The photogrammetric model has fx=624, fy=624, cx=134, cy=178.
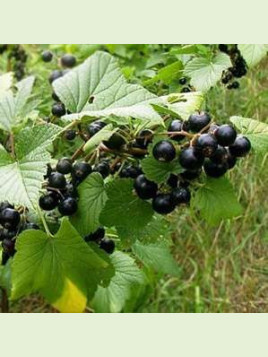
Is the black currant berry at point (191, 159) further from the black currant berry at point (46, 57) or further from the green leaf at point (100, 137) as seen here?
the black currant berry at point (46, 57)

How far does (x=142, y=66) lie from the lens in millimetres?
2021

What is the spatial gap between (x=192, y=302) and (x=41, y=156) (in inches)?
66.5

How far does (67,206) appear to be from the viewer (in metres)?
0.92

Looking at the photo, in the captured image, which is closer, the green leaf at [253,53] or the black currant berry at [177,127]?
the black currant berry at [177,127]

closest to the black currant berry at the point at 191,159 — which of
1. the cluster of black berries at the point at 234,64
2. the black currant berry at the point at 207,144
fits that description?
the black currant berry at the point at 207,144

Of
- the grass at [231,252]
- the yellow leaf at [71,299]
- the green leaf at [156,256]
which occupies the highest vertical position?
the yellow leaf at [71,299]

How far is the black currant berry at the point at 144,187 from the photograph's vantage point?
35.5 inches

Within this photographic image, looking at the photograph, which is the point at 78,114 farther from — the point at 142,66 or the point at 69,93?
the point at 142,66

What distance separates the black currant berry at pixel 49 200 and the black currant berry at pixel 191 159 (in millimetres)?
205

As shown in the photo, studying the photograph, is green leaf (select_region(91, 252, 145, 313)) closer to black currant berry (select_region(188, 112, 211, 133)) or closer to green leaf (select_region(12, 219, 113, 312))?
green leaf (select_region(12, 219, 113, 312))

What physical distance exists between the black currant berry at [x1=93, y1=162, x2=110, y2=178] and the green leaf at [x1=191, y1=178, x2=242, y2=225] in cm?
14

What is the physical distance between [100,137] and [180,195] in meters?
0.14

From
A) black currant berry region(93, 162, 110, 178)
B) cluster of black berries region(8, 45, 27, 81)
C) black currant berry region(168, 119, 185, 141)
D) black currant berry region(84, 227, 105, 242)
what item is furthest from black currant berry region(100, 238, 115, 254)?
cluster of black berries region(8, 45, 27, 81)

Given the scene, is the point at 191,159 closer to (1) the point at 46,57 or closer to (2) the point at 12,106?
(2) the point at 12,106
